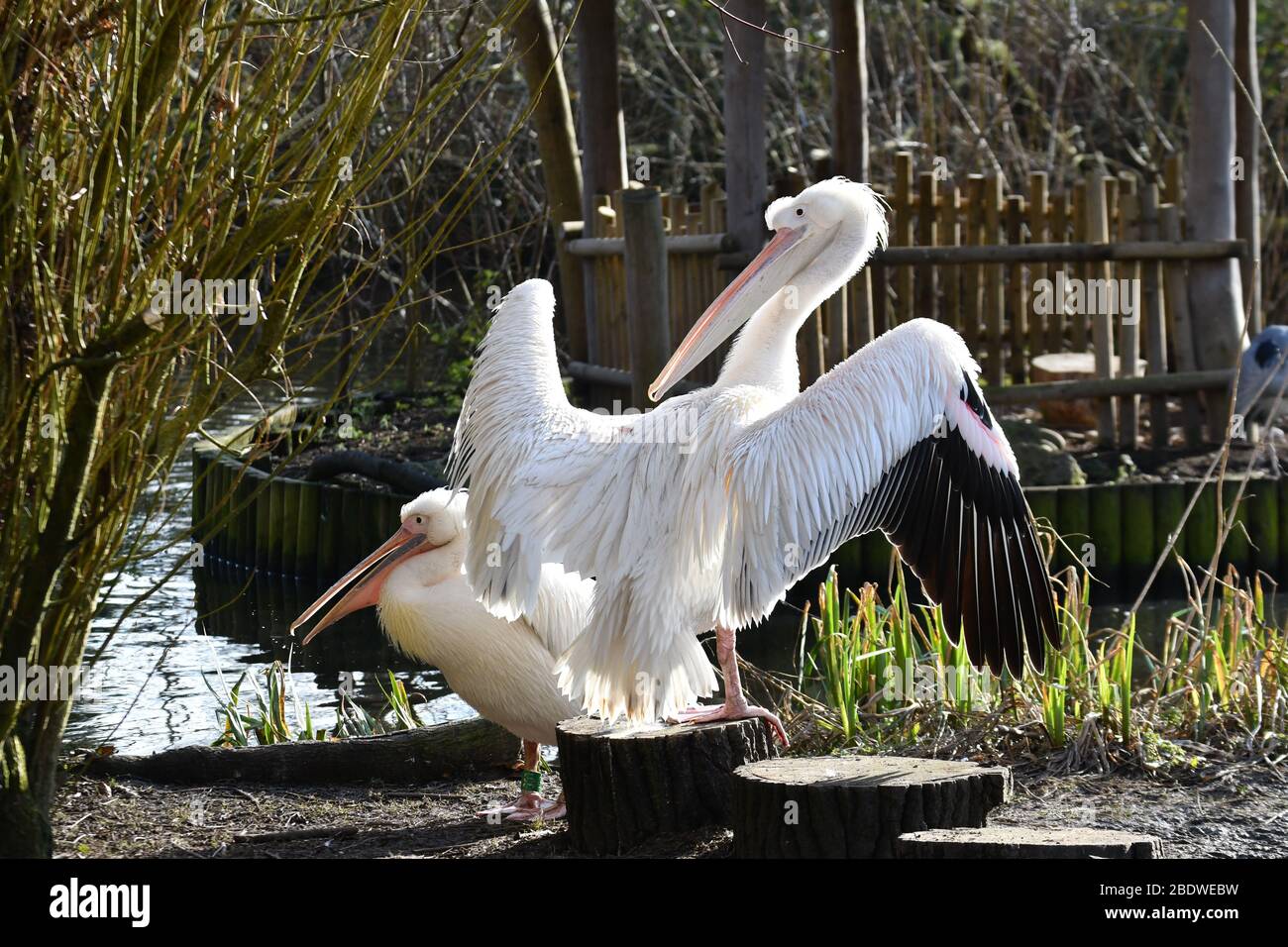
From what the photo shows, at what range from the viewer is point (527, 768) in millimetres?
5352

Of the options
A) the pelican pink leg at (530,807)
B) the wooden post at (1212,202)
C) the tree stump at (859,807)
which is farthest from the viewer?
the wooden post at (1212,202)

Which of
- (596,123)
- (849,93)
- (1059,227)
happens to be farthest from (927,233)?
(596,123)

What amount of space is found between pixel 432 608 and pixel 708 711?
113 centimetres

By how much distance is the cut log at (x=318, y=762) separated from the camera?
17.3 feet

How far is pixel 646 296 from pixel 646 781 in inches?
186

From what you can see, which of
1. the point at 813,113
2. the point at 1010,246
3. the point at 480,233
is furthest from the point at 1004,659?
the point at 813,113

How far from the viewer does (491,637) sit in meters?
5.23

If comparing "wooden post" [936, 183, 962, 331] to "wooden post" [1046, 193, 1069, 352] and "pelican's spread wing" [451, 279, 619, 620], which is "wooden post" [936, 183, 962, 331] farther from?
"pelican's spread wing" [451, 279, 619, 620]

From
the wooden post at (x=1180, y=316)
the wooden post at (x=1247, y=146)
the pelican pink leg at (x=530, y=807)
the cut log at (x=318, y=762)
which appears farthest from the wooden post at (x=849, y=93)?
the pelican pink leg at (x=530, y=807)

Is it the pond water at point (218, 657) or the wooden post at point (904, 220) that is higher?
the wooden post at point (904, 220)

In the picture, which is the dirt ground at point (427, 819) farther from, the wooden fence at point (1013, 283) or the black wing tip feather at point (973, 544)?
the wooden fence at point (1013, 283)

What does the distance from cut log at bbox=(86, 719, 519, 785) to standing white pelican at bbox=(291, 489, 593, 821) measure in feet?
1.03

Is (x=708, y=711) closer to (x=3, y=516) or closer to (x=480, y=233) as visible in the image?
(x=3, y=516)

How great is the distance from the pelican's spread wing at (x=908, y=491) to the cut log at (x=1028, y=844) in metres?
0.79
